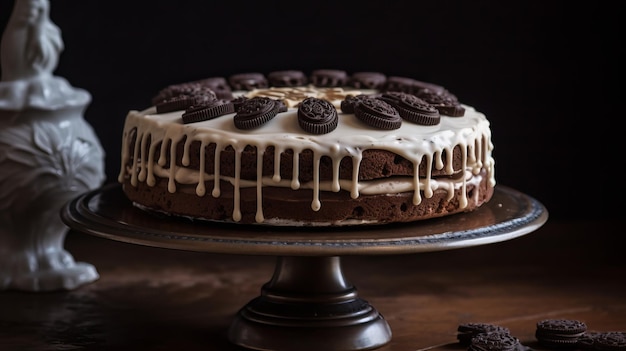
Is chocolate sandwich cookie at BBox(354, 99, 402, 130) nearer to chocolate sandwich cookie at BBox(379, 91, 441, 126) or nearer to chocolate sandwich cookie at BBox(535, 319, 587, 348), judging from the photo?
chocolate sandwich cookie at BBox(379, 91, 441, 126)

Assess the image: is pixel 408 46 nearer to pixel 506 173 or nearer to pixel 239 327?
pixel 506 173

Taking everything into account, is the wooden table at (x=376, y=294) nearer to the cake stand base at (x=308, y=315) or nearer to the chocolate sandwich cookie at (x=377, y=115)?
the cake stand base at (x=308, y=315)

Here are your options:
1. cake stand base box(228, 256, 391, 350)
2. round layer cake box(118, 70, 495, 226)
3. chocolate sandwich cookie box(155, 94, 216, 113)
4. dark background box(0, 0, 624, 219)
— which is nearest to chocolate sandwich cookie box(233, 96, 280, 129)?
round layer cake box(118, 70, 495, 226)

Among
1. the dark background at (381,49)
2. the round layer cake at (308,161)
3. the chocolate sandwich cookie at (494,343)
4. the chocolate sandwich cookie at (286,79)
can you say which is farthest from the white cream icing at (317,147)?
the dark background at (381,49)

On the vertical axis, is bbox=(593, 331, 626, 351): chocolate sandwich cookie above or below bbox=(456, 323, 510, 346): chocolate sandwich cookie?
above

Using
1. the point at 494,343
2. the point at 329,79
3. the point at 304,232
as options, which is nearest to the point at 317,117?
the point at 304,232

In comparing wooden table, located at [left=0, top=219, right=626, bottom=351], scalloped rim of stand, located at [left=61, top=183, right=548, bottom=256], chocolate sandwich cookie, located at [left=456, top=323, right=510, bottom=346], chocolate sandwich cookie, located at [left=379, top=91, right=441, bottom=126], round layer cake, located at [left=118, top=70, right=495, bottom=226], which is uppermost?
chocolate sandwich cookie, located at [left=379, top=91, right=441, bottom=126]

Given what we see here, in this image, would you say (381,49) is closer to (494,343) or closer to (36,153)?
(36,153)
